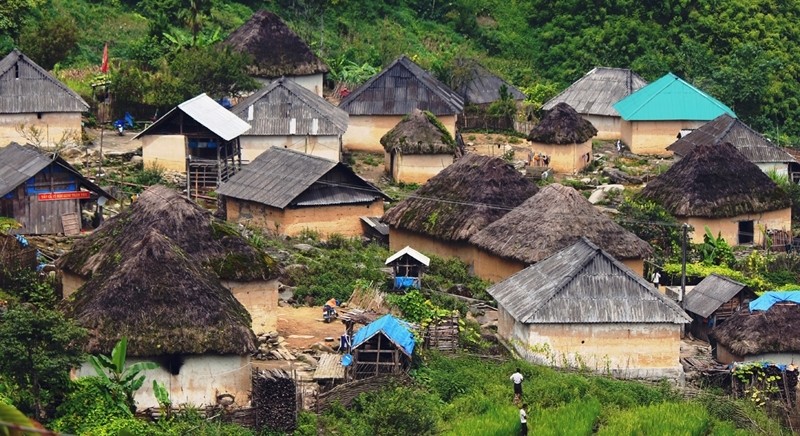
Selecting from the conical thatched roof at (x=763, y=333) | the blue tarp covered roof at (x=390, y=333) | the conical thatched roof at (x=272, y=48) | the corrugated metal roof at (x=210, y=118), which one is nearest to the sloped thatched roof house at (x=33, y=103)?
the corrugated metal roof at (x=210, y=118)

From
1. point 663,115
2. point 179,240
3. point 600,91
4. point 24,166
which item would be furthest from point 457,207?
point 600,91

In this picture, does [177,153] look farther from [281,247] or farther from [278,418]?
[278,418]

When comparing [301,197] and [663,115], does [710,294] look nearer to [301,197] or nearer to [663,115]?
[301,197]

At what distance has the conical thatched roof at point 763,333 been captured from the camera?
31203mm

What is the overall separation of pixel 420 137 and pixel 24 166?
12.0 metres

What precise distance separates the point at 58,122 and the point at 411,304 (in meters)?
13.9

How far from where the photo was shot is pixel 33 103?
4141 centimetres

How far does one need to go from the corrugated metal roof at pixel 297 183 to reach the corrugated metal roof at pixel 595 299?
777 cm

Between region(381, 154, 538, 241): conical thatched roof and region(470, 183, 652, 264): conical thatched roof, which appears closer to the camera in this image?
region(470, 183, 652, 264): conical thatched roof

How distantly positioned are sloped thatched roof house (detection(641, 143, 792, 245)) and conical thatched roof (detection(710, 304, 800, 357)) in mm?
9528

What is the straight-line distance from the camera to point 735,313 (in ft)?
108

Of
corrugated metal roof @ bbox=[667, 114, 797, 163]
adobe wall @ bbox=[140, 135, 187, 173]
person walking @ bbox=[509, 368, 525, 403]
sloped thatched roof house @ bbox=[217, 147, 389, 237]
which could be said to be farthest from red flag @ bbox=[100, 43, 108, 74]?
person walking @ bbox=[509, 368, 525, 403]

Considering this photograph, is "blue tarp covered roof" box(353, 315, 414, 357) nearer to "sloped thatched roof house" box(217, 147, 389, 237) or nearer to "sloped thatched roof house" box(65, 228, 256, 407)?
"sloped thatched roof house" box(65, 228, 256, 407)

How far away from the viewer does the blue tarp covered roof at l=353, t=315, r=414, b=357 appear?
27.8m
